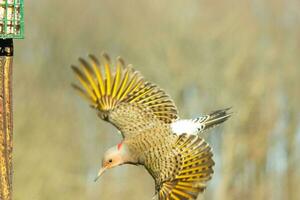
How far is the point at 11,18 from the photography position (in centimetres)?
948

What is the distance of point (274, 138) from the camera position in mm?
44938

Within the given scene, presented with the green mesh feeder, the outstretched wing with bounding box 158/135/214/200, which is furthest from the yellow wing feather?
the green mesh feeder

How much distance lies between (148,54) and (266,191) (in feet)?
22.8

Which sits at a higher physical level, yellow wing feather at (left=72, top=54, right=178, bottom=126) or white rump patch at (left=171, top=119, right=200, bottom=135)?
yellow wing feather at (left=72, top=54, right=178, bottom=126)

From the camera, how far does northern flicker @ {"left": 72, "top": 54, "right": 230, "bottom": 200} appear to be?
11.0 metres

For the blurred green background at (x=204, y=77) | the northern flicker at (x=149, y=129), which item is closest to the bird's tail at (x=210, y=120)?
the northern flicker at (x=149, y=129)

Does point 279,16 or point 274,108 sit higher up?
point 279,16

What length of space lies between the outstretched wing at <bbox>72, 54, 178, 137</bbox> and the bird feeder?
1523 mm

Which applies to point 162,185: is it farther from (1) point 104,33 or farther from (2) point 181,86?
(1) point 104,33

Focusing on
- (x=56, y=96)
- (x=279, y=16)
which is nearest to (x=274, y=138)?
(x=279, y=16)

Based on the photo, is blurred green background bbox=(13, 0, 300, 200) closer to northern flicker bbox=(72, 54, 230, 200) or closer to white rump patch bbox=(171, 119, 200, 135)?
northern flicker bbox=(72, 54, 230, 200)

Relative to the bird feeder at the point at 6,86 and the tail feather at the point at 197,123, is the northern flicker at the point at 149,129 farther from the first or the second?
the bird feeder at the point at 6,86

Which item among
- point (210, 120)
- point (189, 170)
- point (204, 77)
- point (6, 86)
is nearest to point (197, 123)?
point (210, 120)

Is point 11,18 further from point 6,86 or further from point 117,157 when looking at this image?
point 117,157
